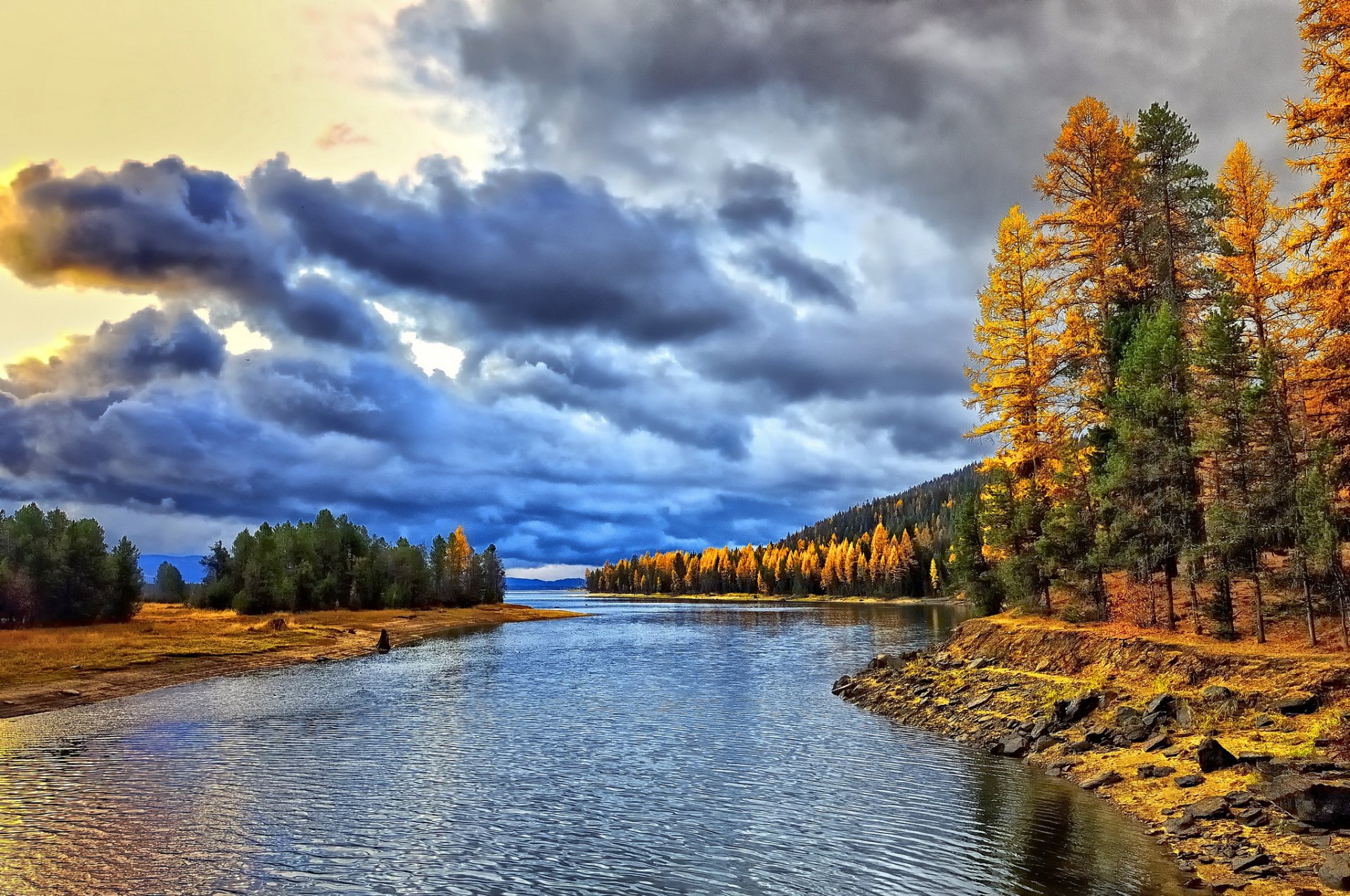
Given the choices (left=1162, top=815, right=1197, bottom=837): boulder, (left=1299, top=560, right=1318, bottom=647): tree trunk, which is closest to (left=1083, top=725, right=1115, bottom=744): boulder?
(left=1162, top=815, right=1197, bottom=837): boulder

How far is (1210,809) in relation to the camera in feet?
68.8

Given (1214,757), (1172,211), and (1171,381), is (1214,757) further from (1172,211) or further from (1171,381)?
(1172,211)

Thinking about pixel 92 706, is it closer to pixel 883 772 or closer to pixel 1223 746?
pixel 883 772

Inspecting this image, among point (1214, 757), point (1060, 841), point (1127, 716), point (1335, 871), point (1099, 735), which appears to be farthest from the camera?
point (1127, 716)

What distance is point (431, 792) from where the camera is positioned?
27.5 meters

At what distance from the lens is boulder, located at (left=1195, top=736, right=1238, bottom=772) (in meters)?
23.8

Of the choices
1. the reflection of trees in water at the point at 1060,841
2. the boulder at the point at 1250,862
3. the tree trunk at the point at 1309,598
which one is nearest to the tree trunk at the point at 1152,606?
the tree trunk at the point at 1309,598

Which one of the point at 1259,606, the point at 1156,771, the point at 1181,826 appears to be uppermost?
the point at 1259,606

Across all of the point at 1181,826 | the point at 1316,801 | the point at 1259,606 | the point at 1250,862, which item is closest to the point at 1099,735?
the point at 1181,826

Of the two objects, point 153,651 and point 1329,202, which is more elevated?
point 1329,202

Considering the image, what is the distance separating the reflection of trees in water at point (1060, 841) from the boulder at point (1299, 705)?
25.9 ft

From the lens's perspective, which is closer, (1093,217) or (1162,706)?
(1162,706)

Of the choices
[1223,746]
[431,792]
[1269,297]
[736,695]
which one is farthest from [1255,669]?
[431,792]

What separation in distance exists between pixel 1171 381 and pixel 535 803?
124ft
